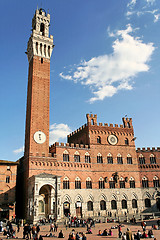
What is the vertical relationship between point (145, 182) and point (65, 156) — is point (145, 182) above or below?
below

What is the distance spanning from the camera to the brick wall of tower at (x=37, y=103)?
3925 cm

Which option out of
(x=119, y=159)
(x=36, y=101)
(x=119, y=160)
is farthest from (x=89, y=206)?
(x=36, y=101)

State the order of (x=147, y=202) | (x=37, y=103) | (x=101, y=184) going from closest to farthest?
(x=37, y=103)
(x=101, y=184)
(x=147, y=202)

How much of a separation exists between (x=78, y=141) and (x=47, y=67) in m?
17.4

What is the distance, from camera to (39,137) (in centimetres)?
3969

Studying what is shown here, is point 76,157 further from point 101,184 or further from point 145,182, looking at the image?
point 145,182

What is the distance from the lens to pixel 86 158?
43562mm

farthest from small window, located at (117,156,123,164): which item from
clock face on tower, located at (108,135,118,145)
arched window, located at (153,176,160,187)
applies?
arched window, located at (153,176,160,187)

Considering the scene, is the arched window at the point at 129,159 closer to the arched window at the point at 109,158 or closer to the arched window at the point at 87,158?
the arched window at the point at 109,158

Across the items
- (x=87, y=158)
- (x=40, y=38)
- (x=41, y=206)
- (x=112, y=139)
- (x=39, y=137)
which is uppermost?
(x=40, y=38)

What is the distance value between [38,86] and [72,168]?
1707 centimetres

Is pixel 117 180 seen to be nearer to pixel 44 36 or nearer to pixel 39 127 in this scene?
pixel 39 127

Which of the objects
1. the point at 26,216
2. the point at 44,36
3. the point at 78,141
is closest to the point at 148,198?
the point at 78,141

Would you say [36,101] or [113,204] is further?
[113,204]
